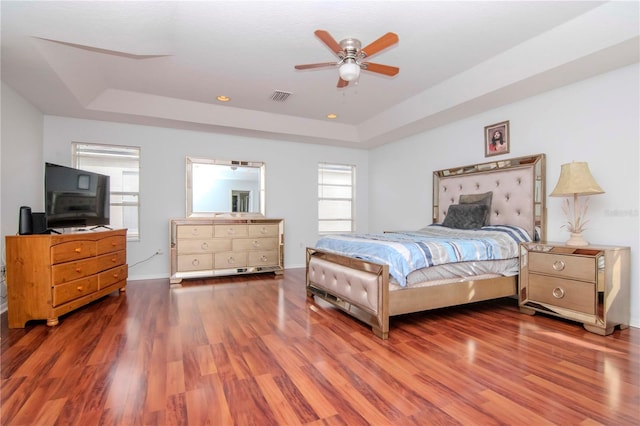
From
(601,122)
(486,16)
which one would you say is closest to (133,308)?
(486,16)

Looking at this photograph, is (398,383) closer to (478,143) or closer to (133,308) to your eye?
(133,308)

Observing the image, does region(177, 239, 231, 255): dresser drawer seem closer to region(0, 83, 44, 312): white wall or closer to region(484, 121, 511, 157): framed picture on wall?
region(0, 83, 44, 312): white wall

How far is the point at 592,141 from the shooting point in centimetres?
316

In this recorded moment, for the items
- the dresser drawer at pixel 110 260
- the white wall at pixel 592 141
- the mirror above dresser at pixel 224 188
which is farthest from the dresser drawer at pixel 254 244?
the white wall at pixel 592 141

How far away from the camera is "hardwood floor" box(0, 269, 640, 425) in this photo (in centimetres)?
159

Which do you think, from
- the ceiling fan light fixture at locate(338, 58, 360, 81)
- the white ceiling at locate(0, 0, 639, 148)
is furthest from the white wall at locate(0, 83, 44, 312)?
the ceiling fan light fixture at locate(338, 58, 360, 81)

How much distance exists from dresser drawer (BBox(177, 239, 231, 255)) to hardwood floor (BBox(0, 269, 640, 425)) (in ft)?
5.19

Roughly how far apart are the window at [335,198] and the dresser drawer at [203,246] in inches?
79.2

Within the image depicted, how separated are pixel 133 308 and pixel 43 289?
80 cm

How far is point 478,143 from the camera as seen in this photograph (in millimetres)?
4332

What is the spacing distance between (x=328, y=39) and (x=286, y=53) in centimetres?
95

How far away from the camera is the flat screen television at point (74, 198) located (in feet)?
10.7

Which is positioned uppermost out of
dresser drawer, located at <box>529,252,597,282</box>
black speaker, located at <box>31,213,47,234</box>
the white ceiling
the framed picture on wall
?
the white ceiling

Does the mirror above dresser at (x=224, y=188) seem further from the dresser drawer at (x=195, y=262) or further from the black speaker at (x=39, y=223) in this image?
the black speaker at (x=39, y=223)
